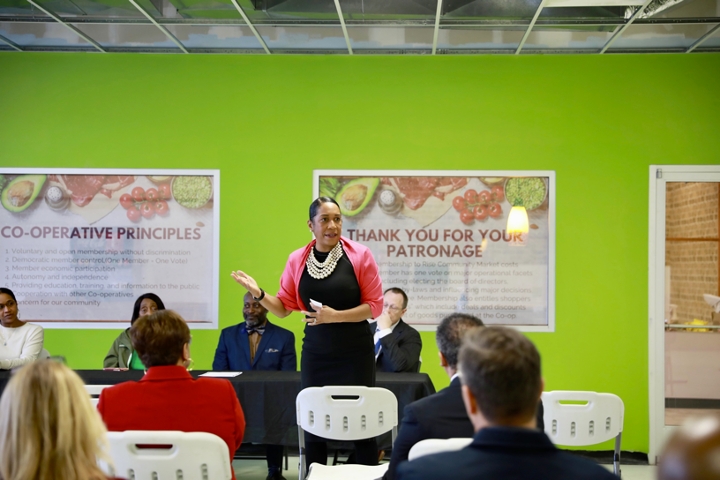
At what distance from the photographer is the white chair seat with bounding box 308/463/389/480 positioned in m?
3.22

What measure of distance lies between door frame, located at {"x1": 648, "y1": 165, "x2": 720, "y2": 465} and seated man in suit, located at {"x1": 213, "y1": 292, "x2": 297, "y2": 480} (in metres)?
3.07

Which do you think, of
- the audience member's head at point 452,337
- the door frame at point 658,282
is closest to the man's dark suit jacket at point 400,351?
the door frame at point 658,282

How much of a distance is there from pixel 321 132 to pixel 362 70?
0.66 metres

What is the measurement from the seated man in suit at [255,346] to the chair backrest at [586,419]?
2.29m

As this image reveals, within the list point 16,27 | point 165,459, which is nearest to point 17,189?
point 16,27

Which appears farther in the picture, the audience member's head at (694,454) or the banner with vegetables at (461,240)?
the banner with vegetables at (461,240)

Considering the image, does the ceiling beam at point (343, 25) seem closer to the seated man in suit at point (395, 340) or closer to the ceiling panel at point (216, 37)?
the ceiling panel at point (216, 37)

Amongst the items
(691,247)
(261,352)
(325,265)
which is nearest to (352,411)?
(325,265)

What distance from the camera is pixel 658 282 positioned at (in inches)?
235

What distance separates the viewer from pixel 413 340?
17.3 ft

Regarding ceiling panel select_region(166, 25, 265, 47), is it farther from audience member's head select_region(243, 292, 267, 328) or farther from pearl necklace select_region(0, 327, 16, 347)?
pearl necklace select_region(0, 327, 16, 347)

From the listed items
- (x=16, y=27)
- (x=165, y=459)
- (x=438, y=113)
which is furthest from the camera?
(x=438, y=113)

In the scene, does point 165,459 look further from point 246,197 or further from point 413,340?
point 246,197

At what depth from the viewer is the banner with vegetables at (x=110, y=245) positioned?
6156 mm
